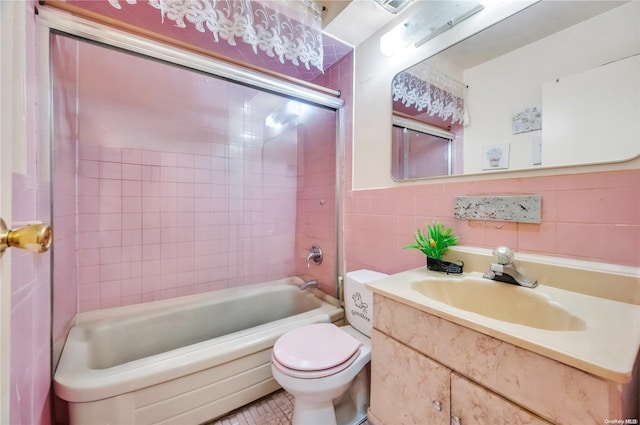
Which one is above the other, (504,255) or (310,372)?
(504,255)

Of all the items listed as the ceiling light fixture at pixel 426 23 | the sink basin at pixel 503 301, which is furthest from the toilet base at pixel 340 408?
the ceiling light fixture at pixel 426 23

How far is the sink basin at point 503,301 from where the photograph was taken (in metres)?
0.77

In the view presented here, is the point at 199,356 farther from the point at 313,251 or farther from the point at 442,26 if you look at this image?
the point at 442,26

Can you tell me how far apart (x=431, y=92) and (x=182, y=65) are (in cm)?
133

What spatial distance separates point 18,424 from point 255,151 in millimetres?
1881

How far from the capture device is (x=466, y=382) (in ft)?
2.23

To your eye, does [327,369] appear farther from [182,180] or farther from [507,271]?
[182,180]

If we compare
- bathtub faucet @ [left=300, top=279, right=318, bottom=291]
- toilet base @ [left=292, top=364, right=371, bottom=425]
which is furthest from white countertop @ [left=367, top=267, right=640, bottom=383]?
bathtub faucet @ [left=300, top=279, right=318, bottom=291]

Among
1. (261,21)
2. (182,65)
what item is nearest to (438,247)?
(261,21)

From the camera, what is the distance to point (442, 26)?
1206 mm

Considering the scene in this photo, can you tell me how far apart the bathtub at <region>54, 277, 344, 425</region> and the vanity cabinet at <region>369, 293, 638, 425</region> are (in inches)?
26.4

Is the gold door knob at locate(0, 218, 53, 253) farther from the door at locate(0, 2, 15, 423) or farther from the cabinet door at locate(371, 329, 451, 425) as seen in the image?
the cabinet door at locate(371, 329, 451, 425)

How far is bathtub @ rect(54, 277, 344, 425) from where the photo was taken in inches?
38.8

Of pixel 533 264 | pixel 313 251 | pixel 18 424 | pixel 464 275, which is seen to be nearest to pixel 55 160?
pixel 18 424
